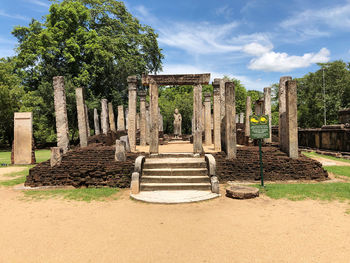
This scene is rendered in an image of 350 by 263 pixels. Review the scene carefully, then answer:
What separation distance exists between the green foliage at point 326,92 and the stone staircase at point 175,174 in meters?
29.2

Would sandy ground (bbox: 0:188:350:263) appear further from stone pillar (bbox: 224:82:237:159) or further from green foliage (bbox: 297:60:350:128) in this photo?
green foliage (bbox: 297:60:350:128)

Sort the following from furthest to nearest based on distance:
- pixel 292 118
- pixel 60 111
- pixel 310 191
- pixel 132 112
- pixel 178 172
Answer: pixel 132 112 < pixel 60 111 < pixel 292 118 < pixel 178 172 < pixel 310 191

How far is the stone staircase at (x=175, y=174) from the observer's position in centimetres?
677

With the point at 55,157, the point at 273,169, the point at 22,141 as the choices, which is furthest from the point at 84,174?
the point at 22,141

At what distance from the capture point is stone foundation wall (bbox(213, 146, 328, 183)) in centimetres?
776

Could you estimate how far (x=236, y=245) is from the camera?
3.62 meters

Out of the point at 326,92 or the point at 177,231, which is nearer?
the point at 177,231

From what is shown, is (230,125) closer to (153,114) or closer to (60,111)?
(153,114)

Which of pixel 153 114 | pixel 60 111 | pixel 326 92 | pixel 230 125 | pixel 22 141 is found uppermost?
pixel 326 92

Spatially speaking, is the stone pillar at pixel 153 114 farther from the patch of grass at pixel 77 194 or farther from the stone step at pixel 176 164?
the patch of grass at pixel 77 194

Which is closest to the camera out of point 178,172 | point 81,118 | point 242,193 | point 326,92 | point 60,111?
point 242,193

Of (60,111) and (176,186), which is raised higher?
(60,111)

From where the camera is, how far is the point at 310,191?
251 inches

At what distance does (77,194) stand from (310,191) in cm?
652
